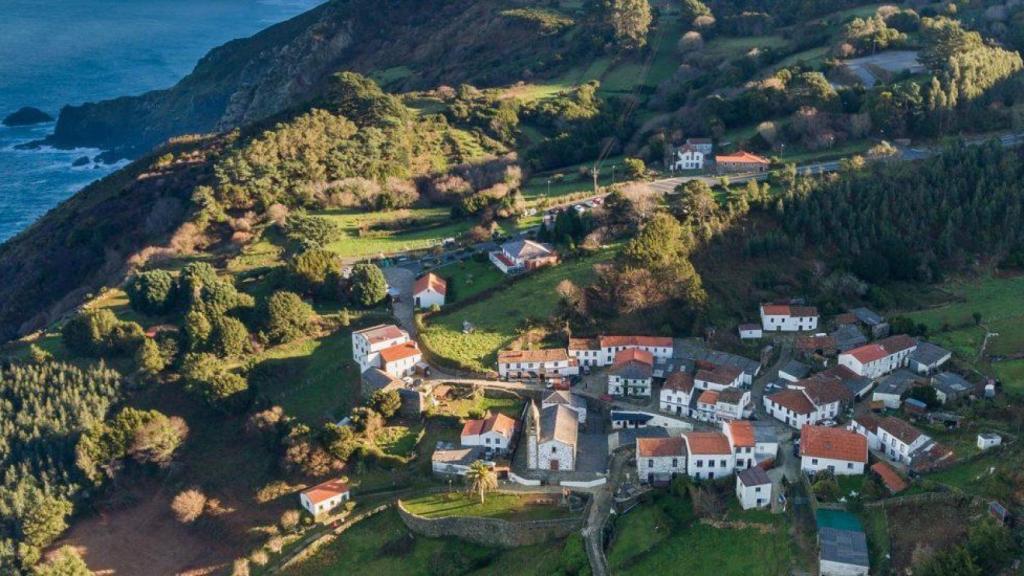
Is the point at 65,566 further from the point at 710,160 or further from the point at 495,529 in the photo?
the point at 710,160

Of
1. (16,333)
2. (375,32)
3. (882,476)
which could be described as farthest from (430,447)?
(375,32)

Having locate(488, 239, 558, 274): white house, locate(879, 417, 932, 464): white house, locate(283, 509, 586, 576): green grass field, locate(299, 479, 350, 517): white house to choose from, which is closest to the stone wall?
locate(283, 509, 586, 576): green grass field

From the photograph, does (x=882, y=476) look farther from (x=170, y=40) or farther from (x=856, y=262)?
(x=170, y=40)

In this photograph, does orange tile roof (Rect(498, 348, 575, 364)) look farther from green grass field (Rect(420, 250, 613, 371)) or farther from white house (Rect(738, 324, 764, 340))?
white house (Rect(738, 324, 764, 340))

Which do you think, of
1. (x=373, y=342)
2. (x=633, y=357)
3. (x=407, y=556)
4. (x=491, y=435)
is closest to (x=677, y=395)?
(x=633, y=357)

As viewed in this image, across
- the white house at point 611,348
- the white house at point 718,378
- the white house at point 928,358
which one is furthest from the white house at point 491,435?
the white house at point 928,358
